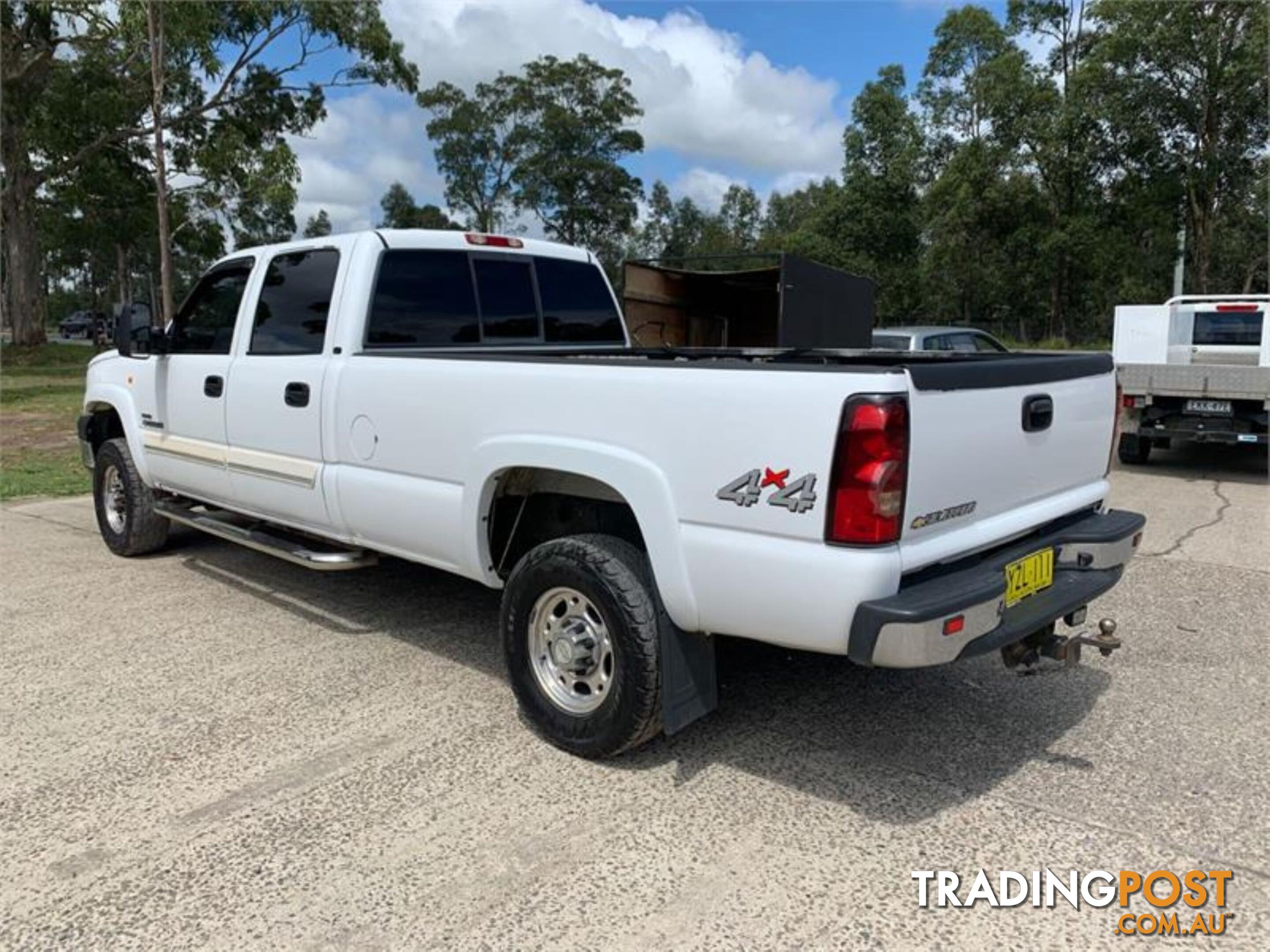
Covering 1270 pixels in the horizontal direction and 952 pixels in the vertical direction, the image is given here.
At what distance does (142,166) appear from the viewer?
28703 mm

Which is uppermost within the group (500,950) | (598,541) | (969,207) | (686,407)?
(969,207)

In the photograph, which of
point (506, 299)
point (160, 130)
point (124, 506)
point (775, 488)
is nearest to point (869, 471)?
point (775, 488)

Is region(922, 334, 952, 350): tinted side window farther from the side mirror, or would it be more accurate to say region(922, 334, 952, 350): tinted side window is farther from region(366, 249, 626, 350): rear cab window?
the side mirror

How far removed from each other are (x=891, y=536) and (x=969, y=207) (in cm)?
3346

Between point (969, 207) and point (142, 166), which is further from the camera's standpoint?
point (969, 207)

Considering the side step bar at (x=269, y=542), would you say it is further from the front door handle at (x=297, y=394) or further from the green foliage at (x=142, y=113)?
the green foliage at (x=142, y=113)

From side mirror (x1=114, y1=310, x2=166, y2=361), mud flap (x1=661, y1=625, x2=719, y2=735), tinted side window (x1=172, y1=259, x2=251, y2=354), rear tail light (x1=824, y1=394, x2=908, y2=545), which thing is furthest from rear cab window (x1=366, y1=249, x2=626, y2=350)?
rear tail light (x1=824, y1=394, x2=908, y2=545)

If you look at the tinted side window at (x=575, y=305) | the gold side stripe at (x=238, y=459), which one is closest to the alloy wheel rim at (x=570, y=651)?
the gold side stripe at (x=238, y=459)

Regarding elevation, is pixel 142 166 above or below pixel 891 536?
above

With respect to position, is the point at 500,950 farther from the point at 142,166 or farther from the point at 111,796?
the point at 142,166

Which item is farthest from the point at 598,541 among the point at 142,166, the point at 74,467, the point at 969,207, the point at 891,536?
the point at 969,207

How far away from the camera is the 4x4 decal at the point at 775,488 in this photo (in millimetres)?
2787

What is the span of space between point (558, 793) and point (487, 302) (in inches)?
106

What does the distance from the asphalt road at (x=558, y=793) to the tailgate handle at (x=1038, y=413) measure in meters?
0.96
